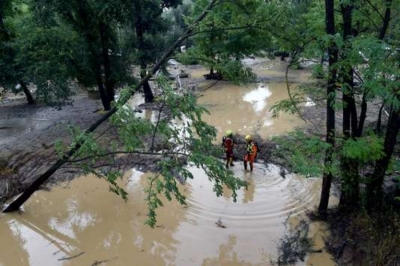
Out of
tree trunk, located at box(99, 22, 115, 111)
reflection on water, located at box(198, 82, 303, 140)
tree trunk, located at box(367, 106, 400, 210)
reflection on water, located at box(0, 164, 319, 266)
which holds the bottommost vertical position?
reflection on water, located at box(0, 164, 319, 266)

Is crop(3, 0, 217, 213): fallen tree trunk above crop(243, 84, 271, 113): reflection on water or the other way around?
above

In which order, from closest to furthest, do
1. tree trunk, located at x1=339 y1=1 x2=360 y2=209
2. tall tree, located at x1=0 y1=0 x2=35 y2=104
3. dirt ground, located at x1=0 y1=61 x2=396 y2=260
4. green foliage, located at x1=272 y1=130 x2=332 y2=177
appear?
1. tree trunk, located at x1=339 y1=1 x2=360 y2=209
2. green foliage, located at x1=272 y1=130 x2=332 y2=177
3. dirt ground, located at x1=0 y1=61 x2=396 y2=260
4. tall tree, located at x1=0 y1=0 x2=35 y2=104

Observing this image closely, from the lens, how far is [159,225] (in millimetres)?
9914

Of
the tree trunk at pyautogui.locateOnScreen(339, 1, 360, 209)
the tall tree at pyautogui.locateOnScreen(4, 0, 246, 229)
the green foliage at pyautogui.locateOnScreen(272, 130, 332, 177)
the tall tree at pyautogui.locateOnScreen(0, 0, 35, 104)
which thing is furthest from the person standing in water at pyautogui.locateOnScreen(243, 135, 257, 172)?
the tall tree at pyautogui.locateOnScreen(0, 0, 35, 104)

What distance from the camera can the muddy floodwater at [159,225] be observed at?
8828 mm

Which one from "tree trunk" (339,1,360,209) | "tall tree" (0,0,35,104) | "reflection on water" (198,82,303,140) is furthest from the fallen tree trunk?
"tall tree" (0,0,35,104)

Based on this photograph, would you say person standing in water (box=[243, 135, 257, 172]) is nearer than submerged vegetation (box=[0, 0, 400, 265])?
No

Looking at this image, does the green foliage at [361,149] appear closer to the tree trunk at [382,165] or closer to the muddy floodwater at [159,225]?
the tree trunk at [382,165]

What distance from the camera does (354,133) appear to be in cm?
911

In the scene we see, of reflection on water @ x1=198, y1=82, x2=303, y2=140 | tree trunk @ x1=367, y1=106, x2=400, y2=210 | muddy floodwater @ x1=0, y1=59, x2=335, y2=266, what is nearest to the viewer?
tree trunk @ x1=367, y1=106, x2=400, y2=210

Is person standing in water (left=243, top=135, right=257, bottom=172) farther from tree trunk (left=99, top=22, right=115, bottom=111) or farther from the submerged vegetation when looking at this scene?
tree trunk (left=99, top=22, right=115, bottom=111)

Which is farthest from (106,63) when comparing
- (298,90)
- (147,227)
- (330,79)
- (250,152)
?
(330,79)

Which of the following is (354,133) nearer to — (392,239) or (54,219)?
(392,239)

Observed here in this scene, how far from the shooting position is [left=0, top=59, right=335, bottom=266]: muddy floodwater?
8828 millimetres
